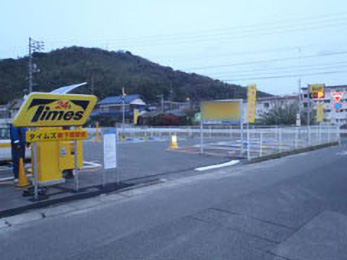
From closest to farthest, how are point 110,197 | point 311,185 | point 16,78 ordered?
point 110,197, point 311,185, point 16,78

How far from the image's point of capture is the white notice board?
7.98 meters

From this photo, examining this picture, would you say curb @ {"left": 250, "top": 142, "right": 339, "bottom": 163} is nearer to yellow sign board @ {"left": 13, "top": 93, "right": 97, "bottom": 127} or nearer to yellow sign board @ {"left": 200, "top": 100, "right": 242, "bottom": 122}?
yellow sign board @ {"left": 200, "top": 100, "right": 242, "bottom": 122}

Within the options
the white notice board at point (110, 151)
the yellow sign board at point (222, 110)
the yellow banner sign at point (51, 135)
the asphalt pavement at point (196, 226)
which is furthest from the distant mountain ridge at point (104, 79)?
the asphalt pavement at point (196, 226)

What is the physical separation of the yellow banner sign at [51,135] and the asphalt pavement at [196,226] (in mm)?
1784

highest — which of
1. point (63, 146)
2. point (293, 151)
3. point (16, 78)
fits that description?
point (16, 78)

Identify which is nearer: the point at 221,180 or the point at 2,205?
the point at 2,205

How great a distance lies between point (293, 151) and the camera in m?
16.9

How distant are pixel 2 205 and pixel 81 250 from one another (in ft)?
11.0

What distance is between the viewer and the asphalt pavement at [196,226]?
3.92m

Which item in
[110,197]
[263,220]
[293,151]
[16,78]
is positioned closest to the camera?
[263,220]

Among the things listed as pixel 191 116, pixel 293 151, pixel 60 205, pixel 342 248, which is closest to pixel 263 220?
pixel 342 248

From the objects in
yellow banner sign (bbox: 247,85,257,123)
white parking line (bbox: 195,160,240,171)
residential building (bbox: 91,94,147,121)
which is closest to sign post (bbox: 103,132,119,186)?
white parking line (bbox: 195,160,240,171)

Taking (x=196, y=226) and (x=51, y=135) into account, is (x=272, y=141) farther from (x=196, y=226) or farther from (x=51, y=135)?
(x=196, y=226)

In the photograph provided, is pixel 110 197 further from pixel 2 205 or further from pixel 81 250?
pixel 81 250
